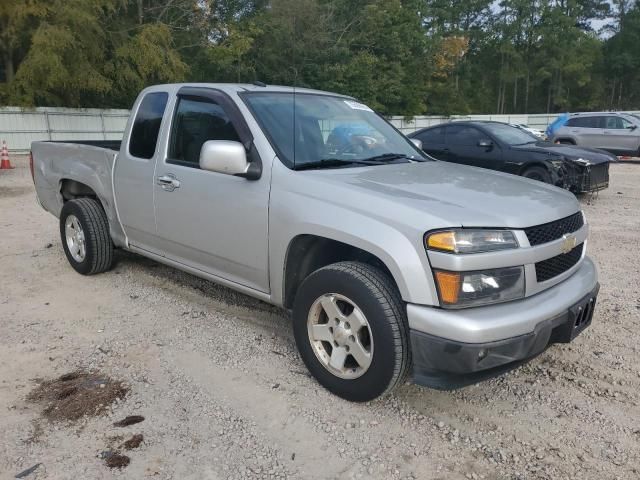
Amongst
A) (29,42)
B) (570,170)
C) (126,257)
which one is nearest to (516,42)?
(29,42)

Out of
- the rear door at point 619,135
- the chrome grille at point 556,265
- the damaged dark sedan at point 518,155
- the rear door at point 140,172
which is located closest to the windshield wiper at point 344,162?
the chrome grille at point 556,265

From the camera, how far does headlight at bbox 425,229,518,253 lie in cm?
267

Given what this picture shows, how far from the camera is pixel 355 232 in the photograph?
2.96 m

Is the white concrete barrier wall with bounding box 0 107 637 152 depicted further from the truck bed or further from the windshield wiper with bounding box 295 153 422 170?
the windshield wiper with bounding box 295 153 422 170

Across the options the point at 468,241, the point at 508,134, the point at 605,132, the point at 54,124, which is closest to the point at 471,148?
the point at 508,134

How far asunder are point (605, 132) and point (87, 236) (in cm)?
1758

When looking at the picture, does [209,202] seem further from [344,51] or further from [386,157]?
[344,51]

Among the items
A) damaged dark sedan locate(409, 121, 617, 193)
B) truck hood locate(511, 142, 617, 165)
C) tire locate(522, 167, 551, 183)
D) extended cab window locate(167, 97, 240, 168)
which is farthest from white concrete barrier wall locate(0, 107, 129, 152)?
extended cab window locate(167, 97, 240, 168)

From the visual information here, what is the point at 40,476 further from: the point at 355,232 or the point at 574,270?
the point at 574,270

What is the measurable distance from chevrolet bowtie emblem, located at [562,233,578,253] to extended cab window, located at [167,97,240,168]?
2.19 meters

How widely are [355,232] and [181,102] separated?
2125 mm

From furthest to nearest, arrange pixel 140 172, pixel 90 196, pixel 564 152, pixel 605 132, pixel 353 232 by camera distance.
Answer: pixel 605 132 < pixel 564 152 < pixel 90 196 < pixel 140 172 < pixel 353 232

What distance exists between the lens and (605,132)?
1797 cm

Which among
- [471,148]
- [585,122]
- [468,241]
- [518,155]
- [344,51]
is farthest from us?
[344,51]
